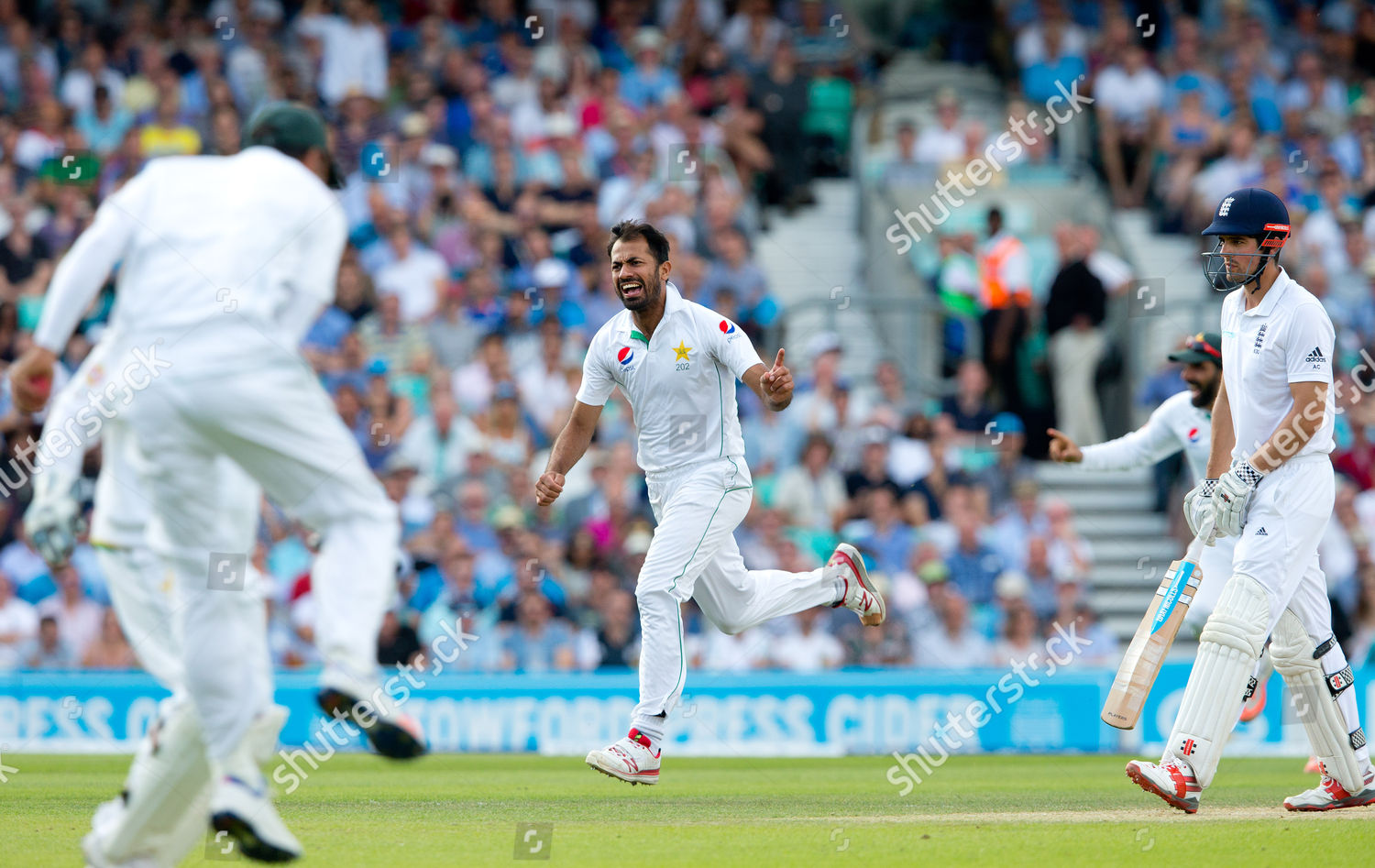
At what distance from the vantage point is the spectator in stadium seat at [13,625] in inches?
530

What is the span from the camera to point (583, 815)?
26.5 ft

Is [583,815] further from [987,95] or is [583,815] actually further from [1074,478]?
Answer: [987,95]

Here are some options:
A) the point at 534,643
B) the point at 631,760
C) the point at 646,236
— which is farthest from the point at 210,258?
the point at 534,643

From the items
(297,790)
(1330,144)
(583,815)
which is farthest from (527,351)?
(1330,144)

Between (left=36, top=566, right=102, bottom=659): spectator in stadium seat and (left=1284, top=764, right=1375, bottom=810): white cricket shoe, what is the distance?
9.60 metres

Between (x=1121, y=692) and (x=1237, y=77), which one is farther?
(x=1237, y=77)

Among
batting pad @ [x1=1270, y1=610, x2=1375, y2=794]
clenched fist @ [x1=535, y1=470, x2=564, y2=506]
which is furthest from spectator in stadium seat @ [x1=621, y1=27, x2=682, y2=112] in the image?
batting pad @ [x1=1270, y1=610, x2=1375, y2=794]

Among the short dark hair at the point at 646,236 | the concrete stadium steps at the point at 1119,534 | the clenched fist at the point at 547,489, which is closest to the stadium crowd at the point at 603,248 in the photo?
the concrete stadium steps at the point at 1119,534

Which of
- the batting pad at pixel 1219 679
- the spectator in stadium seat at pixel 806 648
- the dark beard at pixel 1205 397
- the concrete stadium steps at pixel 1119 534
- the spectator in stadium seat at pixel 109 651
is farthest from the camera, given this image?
the concrete stadium steps at pixel 1119 534

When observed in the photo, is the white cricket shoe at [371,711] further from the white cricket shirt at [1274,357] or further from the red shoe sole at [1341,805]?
the red shoe sole at [1341,805]

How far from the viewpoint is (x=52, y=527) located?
19.4 feet

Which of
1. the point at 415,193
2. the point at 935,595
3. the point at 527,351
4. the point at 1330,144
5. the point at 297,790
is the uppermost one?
the point at 1330,144

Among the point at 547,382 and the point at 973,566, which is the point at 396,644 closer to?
the point at 547,382

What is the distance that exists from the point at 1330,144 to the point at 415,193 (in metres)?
10.0
